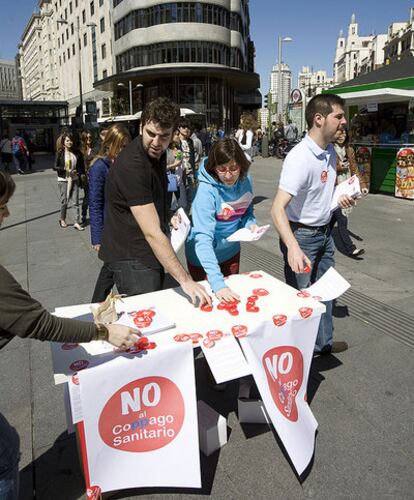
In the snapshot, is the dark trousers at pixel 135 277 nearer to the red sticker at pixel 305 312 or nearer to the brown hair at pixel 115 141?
the red sticker at pixel 305 312

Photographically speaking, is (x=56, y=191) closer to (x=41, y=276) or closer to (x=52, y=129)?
(x=41, y=276)

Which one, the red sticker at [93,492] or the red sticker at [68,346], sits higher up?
the red sticker at [68,346]

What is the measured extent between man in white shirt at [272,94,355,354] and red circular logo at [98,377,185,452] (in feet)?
3.80

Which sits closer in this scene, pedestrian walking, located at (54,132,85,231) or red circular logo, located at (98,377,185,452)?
red circular logo, located at (98,377,185,452)

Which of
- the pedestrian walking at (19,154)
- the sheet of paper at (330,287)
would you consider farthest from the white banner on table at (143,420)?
the pedestrian walking at (19,154)

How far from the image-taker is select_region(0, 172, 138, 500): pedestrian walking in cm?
156

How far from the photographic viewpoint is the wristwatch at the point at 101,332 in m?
1.82

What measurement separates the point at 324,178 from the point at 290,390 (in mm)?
A: 1502

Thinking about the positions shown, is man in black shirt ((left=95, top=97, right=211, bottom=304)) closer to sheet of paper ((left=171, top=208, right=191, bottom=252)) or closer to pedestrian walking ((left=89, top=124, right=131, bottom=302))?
sheet of paper ((left=171, top=208, right=191, bottom=252))

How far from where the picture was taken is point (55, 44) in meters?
84.6

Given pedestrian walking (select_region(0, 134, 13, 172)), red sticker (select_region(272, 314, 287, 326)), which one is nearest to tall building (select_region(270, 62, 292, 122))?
pedestrian walking (select_region(0, 134, 13, 172))

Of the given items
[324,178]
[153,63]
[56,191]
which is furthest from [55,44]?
[324,178]

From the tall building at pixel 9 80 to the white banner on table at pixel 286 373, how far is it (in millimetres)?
213087

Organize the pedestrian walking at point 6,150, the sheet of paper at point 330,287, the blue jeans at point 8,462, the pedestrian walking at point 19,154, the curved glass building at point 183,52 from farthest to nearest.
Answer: the curved glass building at point 183,52 → the pedestrian walking at point 19,154 → the pedestrian walking at point 6,150 → the sheet of paper at point 330,287 → the blue jeans at point 8,462
